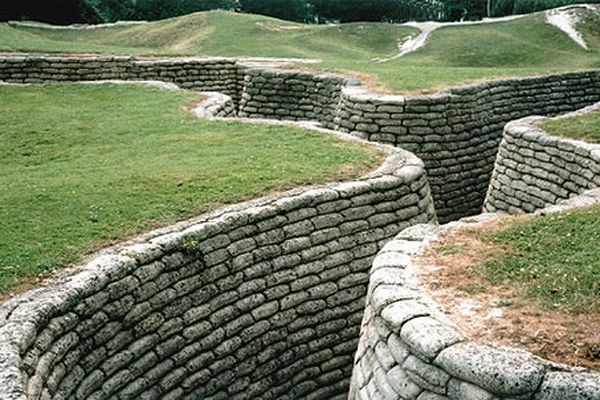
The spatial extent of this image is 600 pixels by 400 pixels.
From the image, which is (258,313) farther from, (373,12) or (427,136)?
(373,12)

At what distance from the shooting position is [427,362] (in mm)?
5145

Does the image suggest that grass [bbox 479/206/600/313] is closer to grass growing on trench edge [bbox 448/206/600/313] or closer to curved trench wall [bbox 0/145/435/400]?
grass growing on trench edge [bbox 448/206/600/313]

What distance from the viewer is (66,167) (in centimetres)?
991

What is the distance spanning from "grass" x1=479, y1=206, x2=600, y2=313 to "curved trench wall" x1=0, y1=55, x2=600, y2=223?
572 cm

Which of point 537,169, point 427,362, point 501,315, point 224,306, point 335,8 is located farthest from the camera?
point 335,8

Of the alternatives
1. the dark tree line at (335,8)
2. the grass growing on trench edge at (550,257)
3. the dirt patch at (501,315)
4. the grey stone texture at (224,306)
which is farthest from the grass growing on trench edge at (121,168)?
the dark tree line at (335,8)

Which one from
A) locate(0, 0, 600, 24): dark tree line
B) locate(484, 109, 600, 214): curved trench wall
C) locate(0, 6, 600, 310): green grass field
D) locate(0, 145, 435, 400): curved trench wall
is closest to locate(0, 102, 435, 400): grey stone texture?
locate(0, 145, 435, 400): curved trench wall

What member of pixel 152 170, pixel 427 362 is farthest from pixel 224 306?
pixel 427 362

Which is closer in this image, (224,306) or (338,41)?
(224,306)

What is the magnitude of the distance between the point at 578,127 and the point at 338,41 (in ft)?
56.9

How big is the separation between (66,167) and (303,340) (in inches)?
148

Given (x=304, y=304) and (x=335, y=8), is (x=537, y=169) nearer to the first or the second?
(x=304, y=304)

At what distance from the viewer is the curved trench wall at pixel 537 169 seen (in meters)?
10.5

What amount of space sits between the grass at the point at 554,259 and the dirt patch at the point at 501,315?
4.5 inches
